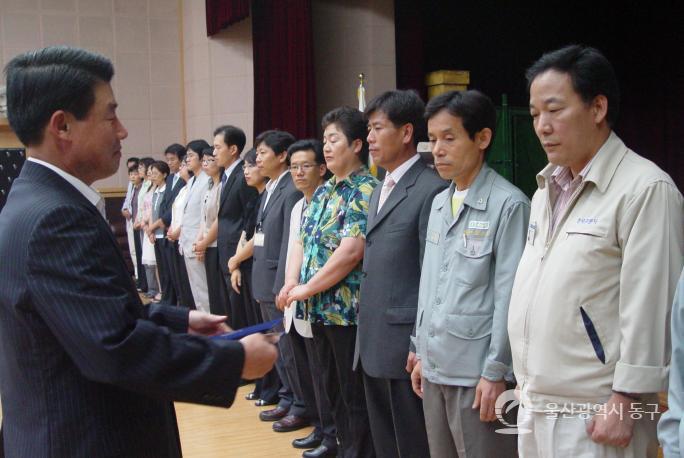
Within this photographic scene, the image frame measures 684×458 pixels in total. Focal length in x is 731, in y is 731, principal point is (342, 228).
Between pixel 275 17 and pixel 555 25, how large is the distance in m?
4.16

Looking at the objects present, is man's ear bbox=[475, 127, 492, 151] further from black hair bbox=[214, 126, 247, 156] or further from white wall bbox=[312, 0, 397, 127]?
white wall bbox=[312, 0, 397, 127]

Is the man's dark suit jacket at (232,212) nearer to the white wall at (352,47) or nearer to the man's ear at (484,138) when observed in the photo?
the man's ear at (484,138)

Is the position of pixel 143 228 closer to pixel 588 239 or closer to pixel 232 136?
pixel 232 136

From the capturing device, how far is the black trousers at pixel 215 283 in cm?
492

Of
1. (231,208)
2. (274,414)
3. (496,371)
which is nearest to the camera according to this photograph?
(496,371)

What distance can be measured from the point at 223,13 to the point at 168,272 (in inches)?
128

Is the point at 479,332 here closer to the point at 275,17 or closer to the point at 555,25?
the point at 275,17

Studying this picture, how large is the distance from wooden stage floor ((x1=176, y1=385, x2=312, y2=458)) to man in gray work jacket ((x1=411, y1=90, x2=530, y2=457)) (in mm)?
1492

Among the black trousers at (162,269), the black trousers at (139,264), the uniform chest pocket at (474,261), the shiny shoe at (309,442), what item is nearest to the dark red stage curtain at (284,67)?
the black trousers at (162,269)

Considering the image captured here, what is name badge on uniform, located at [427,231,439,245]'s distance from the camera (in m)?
2.27

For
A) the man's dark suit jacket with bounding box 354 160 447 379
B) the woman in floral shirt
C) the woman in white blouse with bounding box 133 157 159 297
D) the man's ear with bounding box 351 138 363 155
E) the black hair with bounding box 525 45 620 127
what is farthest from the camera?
the woman in white blouse with bounding box 133 157 159 297

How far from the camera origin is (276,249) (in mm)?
3832

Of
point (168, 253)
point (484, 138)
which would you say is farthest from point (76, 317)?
point (168, 253)

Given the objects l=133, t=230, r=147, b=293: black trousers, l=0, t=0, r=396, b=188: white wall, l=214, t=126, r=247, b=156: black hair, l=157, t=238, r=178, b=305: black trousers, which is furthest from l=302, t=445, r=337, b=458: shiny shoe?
l=133, t=230, r=147, b=293: black trousers
